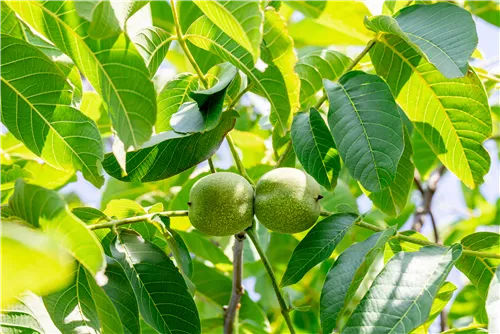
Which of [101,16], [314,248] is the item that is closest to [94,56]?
[101,16]

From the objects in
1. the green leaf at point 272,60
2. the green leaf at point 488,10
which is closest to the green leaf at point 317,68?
the green leaf at point 272,60

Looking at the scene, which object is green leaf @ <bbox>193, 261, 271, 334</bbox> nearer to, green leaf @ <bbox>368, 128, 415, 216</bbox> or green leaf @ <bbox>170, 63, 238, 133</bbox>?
green leaf @ <bbox>368, 128, 415, 216</bbox>

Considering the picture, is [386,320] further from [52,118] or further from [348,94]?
[52,118]

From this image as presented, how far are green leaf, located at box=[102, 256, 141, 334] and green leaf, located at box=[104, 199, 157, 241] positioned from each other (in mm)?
214

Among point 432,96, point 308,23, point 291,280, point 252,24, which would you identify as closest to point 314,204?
point 291,280

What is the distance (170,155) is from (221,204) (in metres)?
0.15

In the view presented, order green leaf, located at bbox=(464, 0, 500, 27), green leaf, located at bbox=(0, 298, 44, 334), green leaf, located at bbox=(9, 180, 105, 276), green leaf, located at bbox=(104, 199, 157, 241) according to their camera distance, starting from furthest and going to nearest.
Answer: green leaf, located at bbox=(464, 0, 500, 27)
green leaf, located at bbox=(104, 199, 157, 241)
green leaf, located at bbox=(0, 298, 44, 334)
green leaf, located at bbox=(9, 180, 105, 276)

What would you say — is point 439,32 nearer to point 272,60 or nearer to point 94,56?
point 272,60

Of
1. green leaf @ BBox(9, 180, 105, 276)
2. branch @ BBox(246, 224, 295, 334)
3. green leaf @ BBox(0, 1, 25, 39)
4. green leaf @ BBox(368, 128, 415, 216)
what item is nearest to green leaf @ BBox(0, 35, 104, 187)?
green leaf @ BBox(0, 1, 25, 39)

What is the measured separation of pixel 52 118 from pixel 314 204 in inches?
22.8

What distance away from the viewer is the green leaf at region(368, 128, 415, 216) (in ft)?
5.55

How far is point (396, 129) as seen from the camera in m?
1.38

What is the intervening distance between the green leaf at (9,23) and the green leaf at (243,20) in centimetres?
41

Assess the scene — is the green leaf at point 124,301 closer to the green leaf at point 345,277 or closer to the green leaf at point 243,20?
the green leaf at point 345,277
